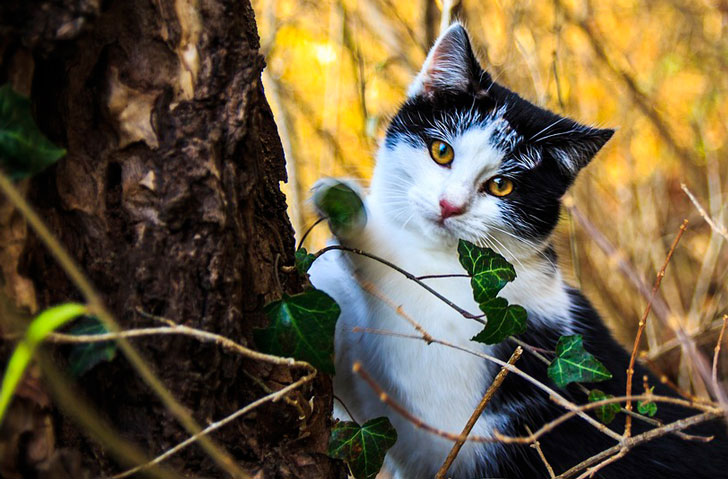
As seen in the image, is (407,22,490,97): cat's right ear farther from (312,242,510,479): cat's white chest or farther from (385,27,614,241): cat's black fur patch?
(312,242,510,479): cat's white chest

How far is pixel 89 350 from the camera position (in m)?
0.86

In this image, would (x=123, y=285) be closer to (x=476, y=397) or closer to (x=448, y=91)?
(x=476, y=397)

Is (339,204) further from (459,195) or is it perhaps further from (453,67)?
(453,67)

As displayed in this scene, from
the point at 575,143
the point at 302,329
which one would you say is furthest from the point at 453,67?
the point at 302,329

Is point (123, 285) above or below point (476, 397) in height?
above

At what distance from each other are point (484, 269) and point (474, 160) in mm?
379

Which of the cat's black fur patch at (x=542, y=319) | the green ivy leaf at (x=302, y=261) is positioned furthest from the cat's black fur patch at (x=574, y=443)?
the green ivy leaf at (x=302, y=261)

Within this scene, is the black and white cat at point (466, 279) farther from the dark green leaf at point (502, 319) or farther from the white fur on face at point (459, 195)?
the dark green leaf at point (502, 319)

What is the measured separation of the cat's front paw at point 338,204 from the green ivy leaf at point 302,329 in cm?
32

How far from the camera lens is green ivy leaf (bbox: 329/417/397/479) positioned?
1.17 meters

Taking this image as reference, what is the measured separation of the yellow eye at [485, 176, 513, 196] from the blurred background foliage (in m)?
1.39

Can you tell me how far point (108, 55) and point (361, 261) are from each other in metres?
0.73

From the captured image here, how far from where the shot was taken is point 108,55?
950mm

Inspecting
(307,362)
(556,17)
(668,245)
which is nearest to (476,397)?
(307,362)
